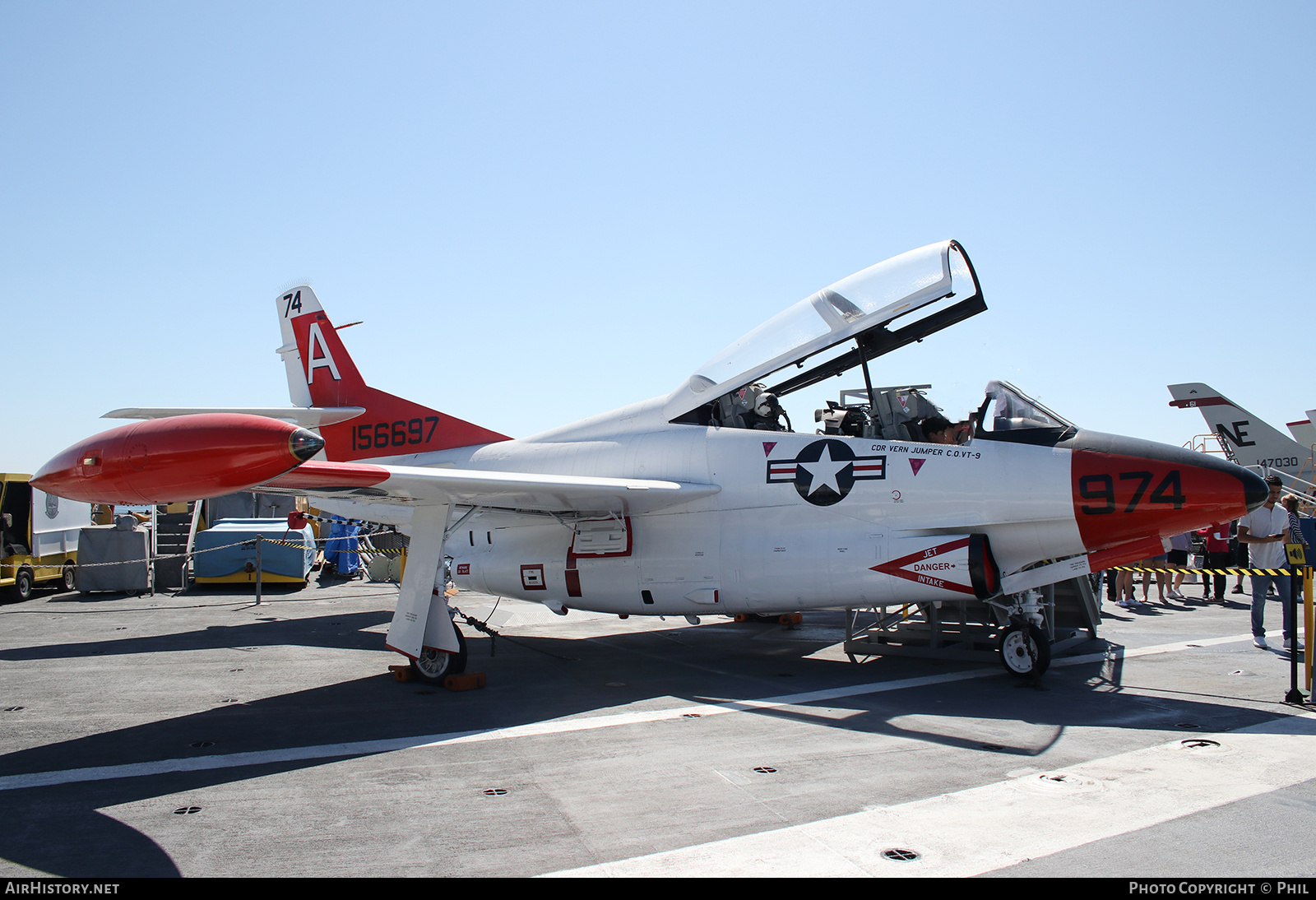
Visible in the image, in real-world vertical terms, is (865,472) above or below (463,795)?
above

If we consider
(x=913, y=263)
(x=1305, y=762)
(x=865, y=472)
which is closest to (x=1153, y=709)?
(x=1305, y=762)

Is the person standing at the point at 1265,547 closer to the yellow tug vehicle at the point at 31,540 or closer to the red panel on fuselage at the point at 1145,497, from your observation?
the red panel on fuselage at the point at 1145,497

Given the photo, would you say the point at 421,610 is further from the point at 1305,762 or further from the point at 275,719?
the point at 1305,762

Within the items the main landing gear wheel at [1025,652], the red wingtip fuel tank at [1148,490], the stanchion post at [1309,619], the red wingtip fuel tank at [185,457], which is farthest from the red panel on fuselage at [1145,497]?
the red wingtip fuel tank at [185,457]

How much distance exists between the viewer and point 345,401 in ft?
43.1

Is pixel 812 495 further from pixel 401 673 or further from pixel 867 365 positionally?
pixel 401 673

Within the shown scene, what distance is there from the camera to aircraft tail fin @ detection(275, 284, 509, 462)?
1241cm

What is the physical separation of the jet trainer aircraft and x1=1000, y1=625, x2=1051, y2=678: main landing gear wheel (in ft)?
0.06

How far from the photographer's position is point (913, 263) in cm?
829

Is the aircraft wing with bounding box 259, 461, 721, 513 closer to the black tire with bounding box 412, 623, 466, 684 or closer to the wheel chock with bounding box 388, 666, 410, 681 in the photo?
the black tire with bounding box 412, 623, 466, 684

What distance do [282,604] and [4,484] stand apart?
6451 mm


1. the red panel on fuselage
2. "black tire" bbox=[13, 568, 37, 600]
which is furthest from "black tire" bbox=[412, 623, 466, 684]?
"black tire" bbox=[13, 568, 37, 600]

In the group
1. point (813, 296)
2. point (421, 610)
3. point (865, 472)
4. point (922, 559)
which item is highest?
point (813, 296)

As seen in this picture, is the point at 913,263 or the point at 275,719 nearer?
the point at 275,719
